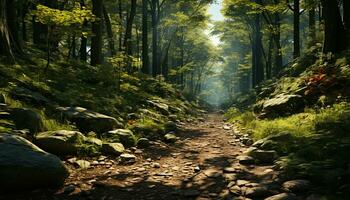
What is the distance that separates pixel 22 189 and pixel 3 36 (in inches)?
314

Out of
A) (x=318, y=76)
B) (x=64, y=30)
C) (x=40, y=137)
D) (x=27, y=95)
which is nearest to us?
(x=40, y=137)

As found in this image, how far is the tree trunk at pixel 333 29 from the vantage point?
11969mm

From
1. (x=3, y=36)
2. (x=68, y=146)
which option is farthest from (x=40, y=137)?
(x=3, y=36)

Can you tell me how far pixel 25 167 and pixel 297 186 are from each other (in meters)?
3.65

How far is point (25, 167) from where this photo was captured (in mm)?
4684

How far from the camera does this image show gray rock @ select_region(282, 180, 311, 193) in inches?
177

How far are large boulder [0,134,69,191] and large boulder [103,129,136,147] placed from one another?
3022 mm

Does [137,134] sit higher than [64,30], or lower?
lower

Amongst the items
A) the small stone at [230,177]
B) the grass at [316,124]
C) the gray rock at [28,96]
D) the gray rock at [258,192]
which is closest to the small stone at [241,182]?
the small stone at [230,177]

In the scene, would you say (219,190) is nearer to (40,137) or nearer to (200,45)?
(40,137)

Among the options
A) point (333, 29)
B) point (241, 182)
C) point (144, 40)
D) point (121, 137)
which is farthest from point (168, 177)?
point (144, 40)

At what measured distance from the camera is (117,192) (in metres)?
5.10

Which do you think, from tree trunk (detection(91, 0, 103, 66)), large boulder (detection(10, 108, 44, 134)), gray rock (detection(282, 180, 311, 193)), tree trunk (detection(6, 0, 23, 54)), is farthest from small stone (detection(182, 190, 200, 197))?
tree trunk (detection(91, 0, 103, 66))

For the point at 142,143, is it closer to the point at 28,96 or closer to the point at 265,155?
the point at 28,96
